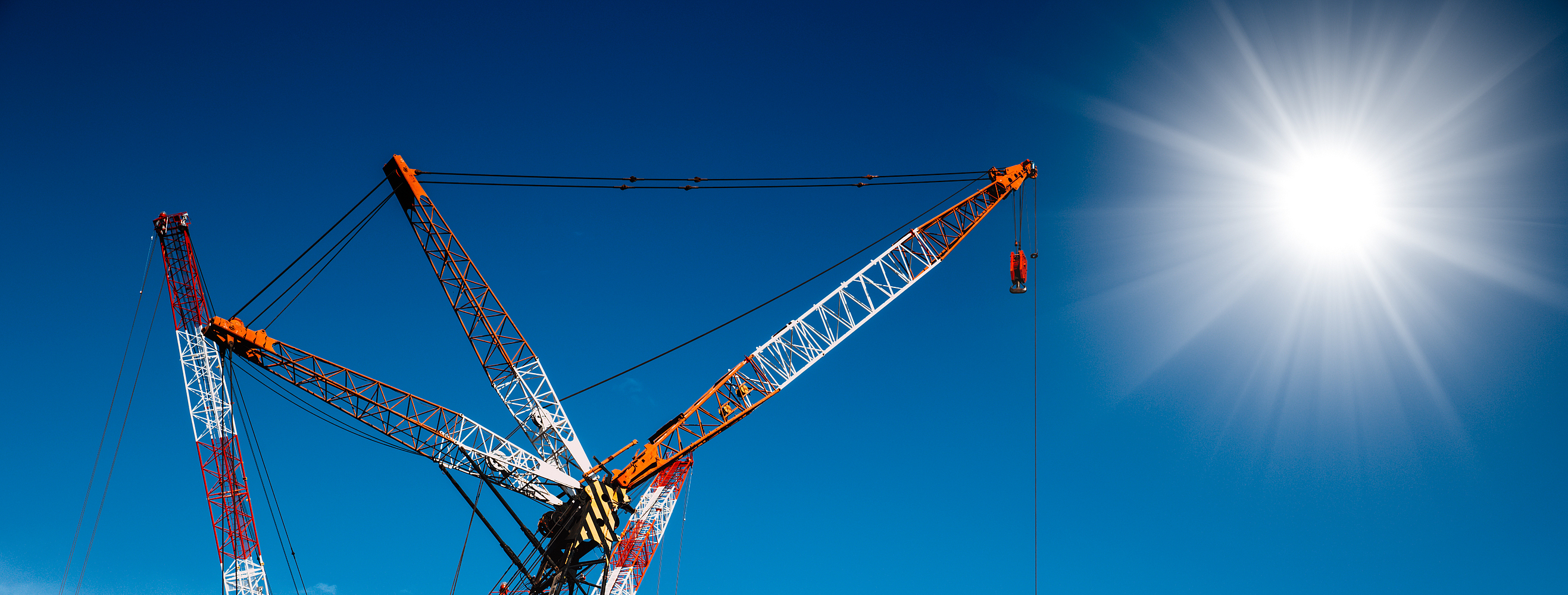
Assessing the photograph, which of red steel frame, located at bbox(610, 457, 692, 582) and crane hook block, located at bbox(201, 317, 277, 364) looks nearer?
crane hook block, located at bbox(201, 317, 277, 364)

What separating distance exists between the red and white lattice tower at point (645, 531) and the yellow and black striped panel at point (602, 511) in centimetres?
140

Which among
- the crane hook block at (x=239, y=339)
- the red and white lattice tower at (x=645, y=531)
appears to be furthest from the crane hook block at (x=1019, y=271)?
the crane hook block at (x=239, y=339)

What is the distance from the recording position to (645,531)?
60625 mm

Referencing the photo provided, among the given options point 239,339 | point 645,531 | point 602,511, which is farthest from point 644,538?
point 239,339

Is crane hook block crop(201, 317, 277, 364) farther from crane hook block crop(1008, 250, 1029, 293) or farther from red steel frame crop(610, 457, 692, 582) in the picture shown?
crane hook block crop(1008, 250, 1029, 293)

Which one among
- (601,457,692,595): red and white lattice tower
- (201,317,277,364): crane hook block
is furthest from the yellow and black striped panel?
(201,317,277,364): crane hook block

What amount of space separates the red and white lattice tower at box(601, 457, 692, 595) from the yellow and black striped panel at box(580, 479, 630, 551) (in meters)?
1.40

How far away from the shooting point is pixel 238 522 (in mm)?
67062

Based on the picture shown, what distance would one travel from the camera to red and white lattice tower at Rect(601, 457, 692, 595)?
5947 cm

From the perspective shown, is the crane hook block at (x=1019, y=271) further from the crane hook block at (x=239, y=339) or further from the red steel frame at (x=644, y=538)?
the crane hook block at (x=239, y=339)

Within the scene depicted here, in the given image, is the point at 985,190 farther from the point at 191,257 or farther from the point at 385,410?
the point at 191,257

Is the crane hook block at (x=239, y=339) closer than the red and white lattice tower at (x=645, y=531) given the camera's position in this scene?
Yes

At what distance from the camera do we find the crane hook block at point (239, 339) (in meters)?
52.0

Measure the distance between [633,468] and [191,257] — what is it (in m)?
36.4
